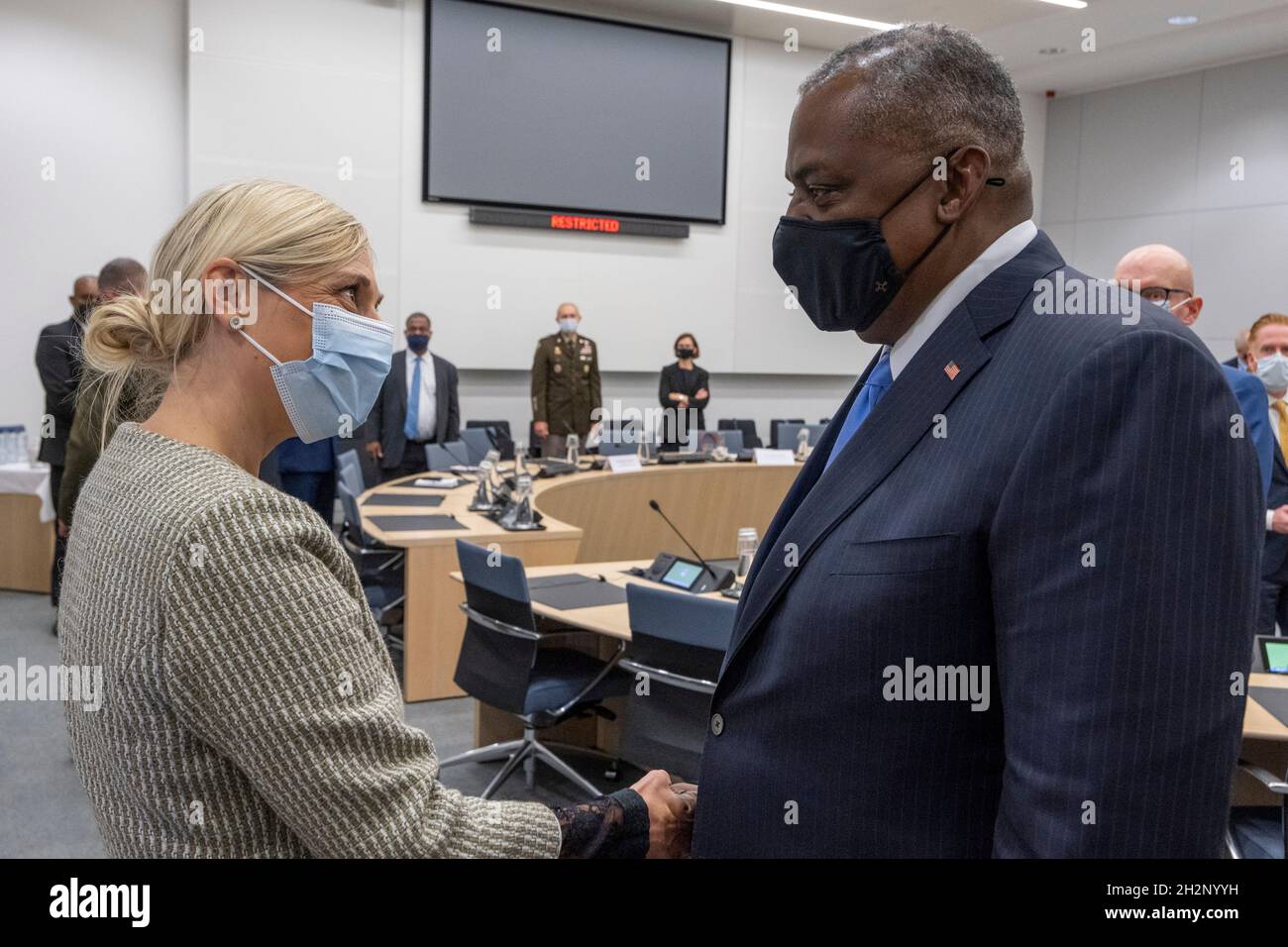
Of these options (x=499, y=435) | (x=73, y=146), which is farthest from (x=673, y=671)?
(x=73, y=146)

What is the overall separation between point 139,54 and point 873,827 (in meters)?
9.34

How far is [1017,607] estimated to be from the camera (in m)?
0.95

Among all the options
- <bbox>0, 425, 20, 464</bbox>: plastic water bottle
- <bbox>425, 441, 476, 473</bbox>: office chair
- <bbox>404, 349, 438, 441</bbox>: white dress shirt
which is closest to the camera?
<bbox>0, 425, 20, 464</bbox>: plastic water bottle

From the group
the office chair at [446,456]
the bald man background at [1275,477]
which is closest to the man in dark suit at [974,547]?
the bald man background at [1275,477]

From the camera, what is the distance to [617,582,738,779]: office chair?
3.06 m

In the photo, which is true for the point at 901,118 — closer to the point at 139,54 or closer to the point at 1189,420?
the point at 1189,420

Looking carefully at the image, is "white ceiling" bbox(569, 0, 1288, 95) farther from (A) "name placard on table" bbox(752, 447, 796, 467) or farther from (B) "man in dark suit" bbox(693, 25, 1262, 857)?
(B) "man in dark suit" bbox(693, 25, 1262, 857)

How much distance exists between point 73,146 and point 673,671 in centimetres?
759

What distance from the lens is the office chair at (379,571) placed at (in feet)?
16.1

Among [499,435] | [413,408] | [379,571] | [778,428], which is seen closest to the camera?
[379,571]

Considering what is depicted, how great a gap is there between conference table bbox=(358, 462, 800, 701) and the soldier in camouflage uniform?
1.83m

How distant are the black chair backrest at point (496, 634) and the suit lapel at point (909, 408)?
93.5 inches

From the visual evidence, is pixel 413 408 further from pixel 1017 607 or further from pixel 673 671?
pixel 1017 607

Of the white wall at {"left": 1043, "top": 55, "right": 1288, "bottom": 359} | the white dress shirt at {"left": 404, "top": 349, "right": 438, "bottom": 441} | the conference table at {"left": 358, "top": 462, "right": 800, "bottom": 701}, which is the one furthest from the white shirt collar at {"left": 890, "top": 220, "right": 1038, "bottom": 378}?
the white wall at {"left": 1043, "top": 55, "right": 1288, "bottom": 359}
